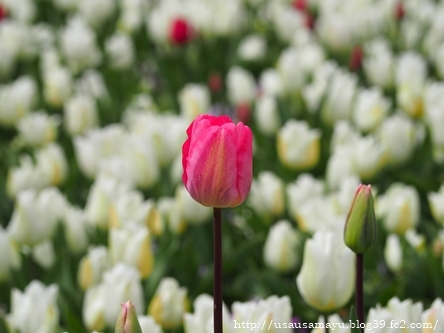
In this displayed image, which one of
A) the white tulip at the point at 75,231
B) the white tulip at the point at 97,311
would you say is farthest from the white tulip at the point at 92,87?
the white tulip at the point at 97,311

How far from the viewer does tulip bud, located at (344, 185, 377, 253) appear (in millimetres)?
1185

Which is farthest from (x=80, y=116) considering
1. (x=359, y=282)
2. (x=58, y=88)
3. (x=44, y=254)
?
(x=359, y=282)

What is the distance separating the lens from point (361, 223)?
1204 millimetres

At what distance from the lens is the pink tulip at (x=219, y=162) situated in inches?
42.9

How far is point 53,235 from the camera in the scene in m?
2.16

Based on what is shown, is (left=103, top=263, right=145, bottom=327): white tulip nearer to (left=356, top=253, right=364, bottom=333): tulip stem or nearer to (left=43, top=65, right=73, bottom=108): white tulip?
(left=356, top=253, right=364, bottom=333): tulip stem

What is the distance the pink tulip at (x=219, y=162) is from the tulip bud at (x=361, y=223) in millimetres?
189

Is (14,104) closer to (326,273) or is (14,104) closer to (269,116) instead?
(269,116)

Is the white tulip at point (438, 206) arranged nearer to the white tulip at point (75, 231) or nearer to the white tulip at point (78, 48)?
the white tulip at point (75, 231)

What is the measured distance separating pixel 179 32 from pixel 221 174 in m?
2.69

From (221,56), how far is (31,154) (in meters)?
1.51

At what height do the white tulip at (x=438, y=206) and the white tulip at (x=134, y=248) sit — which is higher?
the white tulip at (x=438, y=206)

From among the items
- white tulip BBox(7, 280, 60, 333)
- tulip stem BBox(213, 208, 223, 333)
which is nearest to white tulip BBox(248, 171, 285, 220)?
white tulip BBox(7, 280, 60, 333)

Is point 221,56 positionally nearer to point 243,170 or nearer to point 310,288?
point 310,288
